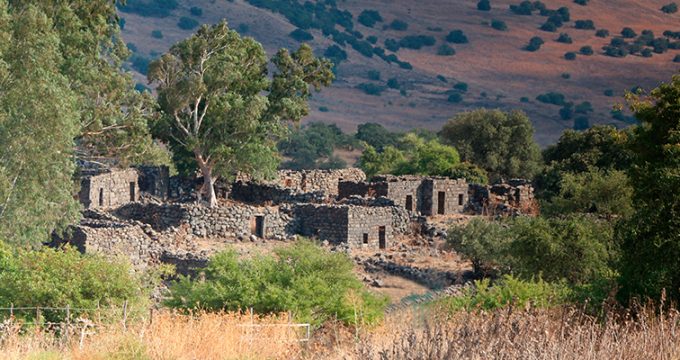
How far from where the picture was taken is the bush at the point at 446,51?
186375 millimetres

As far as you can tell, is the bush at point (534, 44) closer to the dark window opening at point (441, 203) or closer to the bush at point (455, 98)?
the bush at point (455, 98)

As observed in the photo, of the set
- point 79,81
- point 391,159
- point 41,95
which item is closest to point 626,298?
point 41,95

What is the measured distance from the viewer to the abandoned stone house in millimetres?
57125

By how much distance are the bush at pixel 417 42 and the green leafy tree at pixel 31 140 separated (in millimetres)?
148936

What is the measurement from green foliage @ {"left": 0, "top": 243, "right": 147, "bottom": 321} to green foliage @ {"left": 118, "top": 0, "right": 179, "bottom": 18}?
157206mm

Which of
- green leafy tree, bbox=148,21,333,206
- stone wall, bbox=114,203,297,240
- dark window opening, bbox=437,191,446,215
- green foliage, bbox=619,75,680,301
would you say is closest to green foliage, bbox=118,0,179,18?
dark window opening, bbox=437,191,446,215

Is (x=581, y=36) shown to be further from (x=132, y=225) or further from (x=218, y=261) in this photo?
(x=218, y=261)

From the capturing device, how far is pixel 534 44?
188 m

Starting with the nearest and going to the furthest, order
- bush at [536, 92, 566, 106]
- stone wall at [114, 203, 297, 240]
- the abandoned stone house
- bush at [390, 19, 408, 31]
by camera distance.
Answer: stone wall at [114, 203, 297, 240] → the abandoned stone house → bush at [536, 92, 566, 106] → bush at [390, 19, 408, 31]

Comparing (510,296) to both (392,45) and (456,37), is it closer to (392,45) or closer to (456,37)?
(392,45)

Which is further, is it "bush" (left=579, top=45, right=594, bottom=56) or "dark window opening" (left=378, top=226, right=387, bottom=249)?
"bush" (left=579, top=45, right=594, bottom=56)

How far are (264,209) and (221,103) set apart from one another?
4291 millimetres

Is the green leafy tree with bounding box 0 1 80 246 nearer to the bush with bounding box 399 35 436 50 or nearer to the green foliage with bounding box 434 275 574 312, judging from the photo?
the green foliage with bounding box 434 275 574 312

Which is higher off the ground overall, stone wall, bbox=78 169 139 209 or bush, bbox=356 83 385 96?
stone wall, bbox=78 169 139 209
